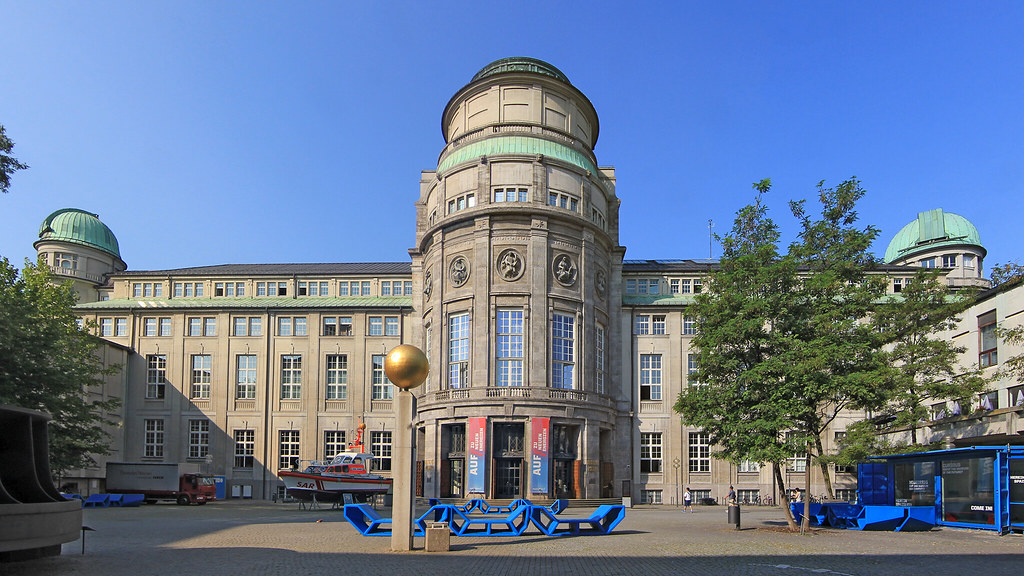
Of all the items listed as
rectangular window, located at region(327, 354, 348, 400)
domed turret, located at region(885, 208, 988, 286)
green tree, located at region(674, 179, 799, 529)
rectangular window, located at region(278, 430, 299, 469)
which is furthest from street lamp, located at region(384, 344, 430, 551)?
domed turret, located at region(885, 208, 988, 286)

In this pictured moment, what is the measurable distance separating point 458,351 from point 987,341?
102ft

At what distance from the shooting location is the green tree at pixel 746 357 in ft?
110

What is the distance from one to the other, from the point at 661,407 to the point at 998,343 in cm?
2638

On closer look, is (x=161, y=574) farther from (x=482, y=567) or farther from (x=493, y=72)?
(x=493, y=72)

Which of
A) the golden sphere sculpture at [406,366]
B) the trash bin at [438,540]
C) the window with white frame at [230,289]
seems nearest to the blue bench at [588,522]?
the trash bin at [438,540]

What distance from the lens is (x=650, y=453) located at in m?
61.6

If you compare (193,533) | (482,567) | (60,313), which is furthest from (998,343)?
(60,313)

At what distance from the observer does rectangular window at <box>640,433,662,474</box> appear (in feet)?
201

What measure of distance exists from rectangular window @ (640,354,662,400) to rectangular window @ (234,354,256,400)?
30.6 m

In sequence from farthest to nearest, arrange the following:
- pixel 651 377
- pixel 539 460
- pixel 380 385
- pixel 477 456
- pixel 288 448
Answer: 1. pixel 380 385
2. pixel 288 448
3. pixel 651 377
4. pixel 477 456
5. pixel 539 460

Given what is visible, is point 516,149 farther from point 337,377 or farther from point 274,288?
point 274,288

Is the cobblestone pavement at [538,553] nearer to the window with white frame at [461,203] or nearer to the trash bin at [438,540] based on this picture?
the trash bin at [438,540]

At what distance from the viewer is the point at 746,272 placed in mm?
35688

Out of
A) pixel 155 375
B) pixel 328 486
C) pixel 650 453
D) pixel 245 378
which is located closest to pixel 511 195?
pixel 650 453
